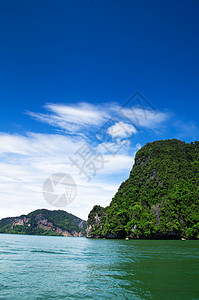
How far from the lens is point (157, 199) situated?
90375 mm

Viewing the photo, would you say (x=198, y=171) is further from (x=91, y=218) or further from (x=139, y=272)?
(x=139, y=272)

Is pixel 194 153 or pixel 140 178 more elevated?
pixel 194 153

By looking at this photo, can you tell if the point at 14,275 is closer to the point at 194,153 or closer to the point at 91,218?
the point at 91,218

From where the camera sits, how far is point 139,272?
534 inches

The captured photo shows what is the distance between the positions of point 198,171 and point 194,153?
18853mm

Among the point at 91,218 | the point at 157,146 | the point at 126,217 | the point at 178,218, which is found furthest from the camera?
the point at 157,146

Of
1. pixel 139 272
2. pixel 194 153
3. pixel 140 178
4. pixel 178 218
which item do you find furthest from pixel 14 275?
pixel 194 153

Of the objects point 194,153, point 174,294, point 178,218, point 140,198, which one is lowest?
point 174,294

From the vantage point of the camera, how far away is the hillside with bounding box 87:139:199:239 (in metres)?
70.9

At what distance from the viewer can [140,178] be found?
375 feet

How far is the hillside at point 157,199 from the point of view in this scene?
70938 millimetres

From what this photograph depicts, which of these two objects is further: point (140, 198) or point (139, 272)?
point (140, 198)

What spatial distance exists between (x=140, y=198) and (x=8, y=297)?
94786 millimetres

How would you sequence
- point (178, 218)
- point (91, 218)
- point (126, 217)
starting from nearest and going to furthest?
point (178, 218)
point (126, 217)
point (91, 218)
